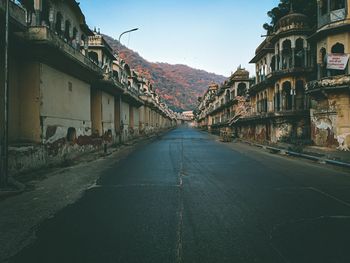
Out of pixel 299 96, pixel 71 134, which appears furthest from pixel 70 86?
pixel 299 96

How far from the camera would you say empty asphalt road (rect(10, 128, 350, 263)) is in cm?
368

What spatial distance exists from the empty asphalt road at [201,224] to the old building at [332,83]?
1230cm

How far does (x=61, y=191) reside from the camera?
7.61m

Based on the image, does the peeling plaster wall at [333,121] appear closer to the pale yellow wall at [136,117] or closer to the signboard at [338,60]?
the signboard at [338,60]

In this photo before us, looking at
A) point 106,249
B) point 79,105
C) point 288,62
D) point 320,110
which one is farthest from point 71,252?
point 288,62

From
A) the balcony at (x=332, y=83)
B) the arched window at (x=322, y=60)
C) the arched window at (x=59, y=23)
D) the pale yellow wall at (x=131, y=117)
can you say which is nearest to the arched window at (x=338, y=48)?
the arched window at (x=322, y=60)

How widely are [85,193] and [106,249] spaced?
380 cm

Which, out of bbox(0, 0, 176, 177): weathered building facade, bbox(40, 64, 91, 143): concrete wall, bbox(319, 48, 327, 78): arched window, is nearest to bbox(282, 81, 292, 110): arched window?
bbox(319, 48, 327, 78): arched window

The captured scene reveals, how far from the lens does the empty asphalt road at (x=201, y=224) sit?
368 cm

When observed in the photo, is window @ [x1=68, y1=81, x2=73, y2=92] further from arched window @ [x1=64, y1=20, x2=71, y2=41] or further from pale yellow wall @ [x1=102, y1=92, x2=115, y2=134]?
pale yellow wall @ [x1=102, y1=92, x2=115, y2=134]

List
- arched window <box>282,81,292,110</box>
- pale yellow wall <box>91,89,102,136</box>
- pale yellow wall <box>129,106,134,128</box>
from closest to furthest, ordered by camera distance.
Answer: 1. pale yellow wall <box>91,89,102,136</box>
2. arched window <box>282,81,292,110</box>
3. pale yellow wall <box>129,106,134,128</box>

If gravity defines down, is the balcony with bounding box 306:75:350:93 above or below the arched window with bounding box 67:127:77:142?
above

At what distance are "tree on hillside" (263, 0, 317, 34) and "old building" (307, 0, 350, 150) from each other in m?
8.82

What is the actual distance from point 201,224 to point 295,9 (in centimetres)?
3578
